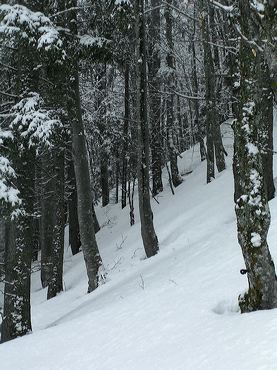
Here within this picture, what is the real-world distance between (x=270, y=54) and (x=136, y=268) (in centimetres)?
836

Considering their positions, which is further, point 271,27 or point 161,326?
point 161,326

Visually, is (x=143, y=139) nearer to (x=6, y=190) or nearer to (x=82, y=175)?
(x=82, y=175)

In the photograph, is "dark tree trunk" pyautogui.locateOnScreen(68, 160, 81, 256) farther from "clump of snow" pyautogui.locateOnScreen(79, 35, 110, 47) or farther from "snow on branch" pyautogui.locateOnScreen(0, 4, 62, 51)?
"snow on branch" pyautogui.locateOnScreen(0, 4, 62, 51)

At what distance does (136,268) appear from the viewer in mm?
11258

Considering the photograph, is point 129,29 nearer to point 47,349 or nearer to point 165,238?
point 165,238

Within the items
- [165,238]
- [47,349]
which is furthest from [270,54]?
[165,238]

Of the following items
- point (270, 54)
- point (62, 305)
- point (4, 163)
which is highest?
point (270, 54)

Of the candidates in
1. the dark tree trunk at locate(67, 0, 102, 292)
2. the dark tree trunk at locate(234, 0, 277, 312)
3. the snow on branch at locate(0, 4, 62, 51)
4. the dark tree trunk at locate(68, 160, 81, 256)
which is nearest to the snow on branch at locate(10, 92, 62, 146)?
the snow on branch at locate(0, 4, 62, 51)

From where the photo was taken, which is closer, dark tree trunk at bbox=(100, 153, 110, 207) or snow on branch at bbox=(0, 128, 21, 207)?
snow on branch at bbox=(0, 128, 21, 207)

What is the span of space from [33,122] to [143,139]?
11.8 feet

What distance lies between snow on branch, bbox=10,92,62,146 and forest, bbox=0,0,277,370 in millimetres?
27

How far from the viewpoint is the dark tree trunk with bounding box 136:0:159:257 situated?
11.1 metres

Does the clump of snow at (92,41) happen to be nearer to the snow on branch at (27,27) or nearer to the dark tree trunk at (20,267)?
the snow on branch at (27,27)

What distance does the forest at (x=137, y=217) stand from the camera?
4.37m
